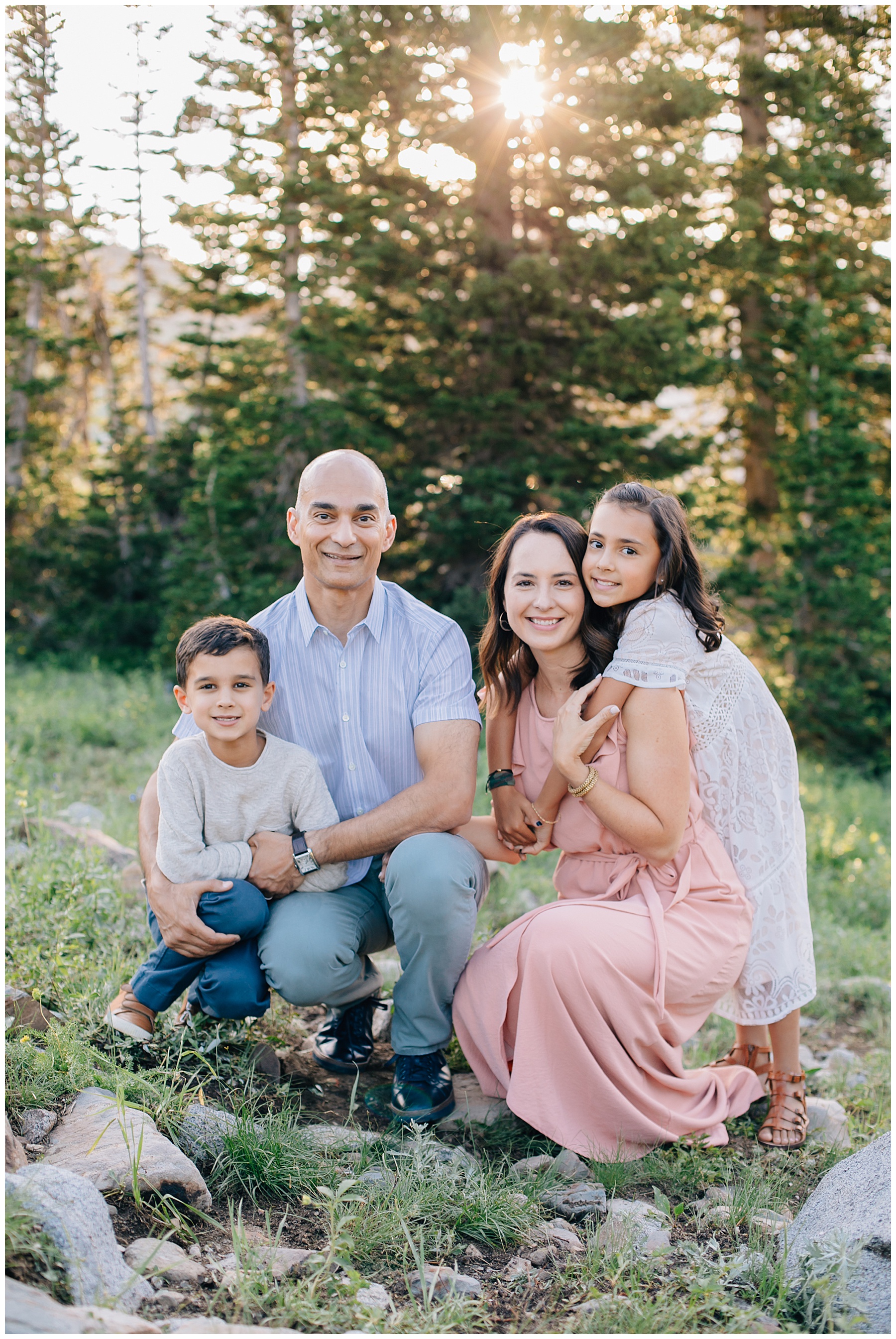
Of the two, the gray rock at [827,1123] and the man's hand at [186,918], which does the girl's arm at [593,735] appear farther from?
the gray rock at [827,1123]

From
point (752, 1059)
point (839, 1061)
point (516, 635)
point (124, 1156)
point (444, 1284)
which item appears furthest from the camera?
point (839, 1061)

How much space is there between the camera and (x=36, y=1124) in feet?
7.40

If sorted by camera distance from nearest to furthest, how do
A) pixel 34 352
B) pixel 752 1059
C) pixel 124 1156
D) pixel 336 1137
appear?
pixel 124 1156 → pixel 336 1137 → pixel 752 1059 → pixel 34 352

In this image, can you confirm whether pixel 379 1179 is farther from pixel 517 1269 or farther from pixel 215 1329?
pixel 215 1329

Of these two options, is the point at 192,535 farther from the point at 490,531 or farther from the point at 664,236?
the point at 664,236

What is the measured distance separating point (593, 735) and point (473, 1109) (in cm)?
117

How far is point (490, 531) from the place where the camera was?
9.40m

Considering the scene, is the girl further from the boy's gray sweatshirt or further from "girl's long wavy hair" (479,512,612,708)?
the boy's gray sweatshirt

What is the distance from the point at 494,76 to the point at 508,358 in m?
2.46

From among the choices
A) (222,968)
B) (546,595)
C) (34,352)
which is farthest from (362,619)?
(34,352)

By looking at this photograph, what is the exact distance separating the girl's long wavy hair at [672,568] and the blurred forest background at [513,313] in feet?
20.4

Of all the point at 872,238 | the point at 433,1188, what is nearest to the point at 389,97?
the point at 872,238

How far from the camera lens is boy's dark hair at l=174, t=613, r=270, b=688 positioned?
273 centimetres

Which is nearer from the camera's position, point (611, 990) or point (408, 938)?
point (611, 990)
